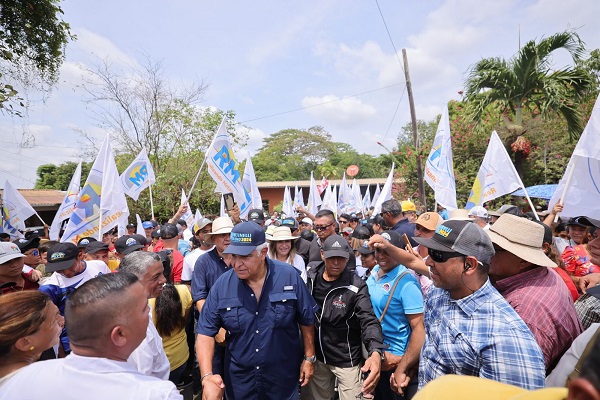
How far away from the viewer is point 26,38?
7.14m

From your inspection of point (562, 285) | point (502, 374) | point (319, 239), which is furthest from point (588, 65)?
point (502, 374)

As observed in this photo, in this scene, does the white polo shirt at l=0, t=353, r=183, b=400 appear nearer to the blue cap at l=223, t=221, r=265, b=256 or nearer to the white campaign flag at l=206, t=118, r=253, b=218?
the blue cap at l=223, t=221, r=265, b=256

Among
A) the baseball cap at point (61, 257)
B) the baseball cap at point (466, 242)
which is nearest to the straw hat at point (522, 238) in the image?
the baseball cap at point (466, 242)

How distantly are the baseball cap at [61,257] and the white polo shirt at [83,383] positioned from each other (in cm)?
235

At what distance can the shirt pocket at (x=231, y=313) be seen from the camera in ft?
8.77

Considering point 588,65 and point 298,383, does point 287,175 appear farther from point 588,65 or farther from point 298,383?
point 298,383

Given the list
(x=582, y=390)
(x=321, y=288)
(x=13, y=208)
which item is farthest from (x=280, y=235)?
(x=13, y=208)

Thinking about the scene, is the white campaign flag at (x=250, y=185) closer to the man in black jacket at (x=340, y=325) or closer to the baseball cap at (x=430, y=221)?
the baseball cap at (x=430, y=221)

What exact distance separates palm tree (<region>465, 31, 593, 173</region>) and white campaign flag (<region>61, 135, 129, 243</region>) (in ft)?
46.4

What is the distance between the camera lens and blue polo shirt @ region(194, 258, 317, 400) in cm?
266

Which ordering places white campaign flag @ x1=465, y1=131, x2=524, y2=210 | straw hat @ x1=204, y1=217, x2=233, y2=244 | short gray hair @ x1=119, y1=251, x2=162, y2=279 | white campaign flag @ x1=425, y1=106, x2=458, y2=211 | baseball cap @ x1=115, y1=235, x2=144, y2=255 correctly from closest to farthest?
1. short gray hair @ x1=119, y1=251, x2=162, y2=279
2. straw hat @ x1=204, y1=217, x2=233, y2=244
3. baseball cap @ x1=115, y1=235, x2=144, y2=255
4. white campaign flag @ x1=465, y1=131, x2=524, y2=210
5. white campaign flag @ x1=425, y1=106, x2=458, y2=211

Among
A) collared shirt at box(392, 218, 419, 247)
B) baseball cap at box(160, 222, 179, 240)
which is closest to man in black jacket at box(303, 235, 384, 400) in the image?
collared shirt at box(392, 218, 419, 247)

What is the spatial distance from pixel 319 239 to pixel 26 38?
7.26 m

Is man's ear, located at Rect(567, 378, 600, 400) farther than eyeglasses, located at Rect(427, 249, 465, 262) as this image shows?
No
